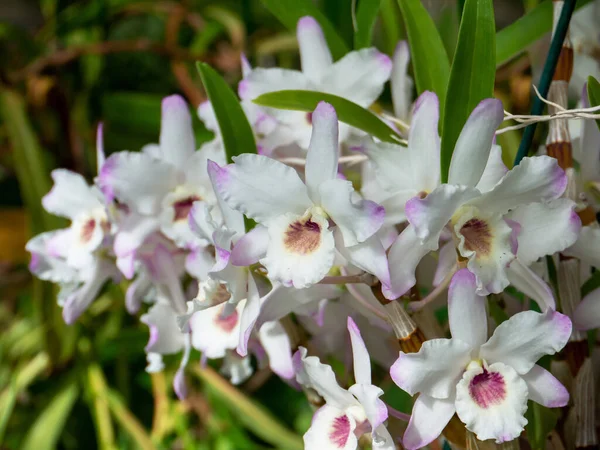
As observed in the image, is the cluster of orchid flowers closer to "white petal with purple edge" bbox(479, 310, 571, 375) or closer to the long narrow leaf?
"white petal with purple edge" bbox(479, 310, 571, 375)

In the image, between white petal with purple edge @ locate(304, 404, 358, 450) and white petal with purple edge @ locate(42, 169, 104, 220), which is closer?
white petal with purple edge @ locate(304, 404, 358, 450)

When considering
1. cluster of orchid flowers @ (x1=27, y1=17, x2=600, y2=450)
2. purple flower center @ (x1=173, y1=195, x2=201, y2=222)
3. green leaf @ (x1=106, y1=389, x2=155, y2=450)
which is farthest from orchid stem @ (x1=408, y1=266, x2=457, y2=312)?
green leaf @ (x1=106, y1=389, x2=155, y2=450)

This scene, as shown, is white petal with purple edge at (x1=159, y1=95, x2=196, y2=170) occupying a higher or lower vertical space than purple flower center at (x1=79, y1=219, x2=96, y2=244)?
higher

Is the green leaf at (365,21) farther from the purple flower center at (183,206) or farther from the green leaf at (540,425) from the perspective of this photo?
the green leaf at (540,425)

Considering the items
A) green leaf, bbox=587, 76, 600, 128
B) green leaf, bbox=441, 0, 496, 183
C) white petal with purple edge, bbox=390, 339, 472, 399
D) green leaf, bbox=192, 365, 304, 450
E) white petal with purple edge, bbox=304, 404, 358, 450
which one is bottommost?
green leaf, bbox=192, 365, 304, 450

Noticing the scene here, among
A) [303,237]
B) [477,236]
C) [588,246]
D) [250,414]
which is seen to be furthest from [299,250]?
[250,414]

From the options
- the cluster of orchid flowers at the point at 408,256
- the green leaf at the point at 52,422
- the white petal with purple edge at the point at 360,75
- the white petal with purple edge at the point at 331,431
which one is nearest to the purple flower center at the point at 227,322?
the cluster of orchid flowers at the point at 408,256
